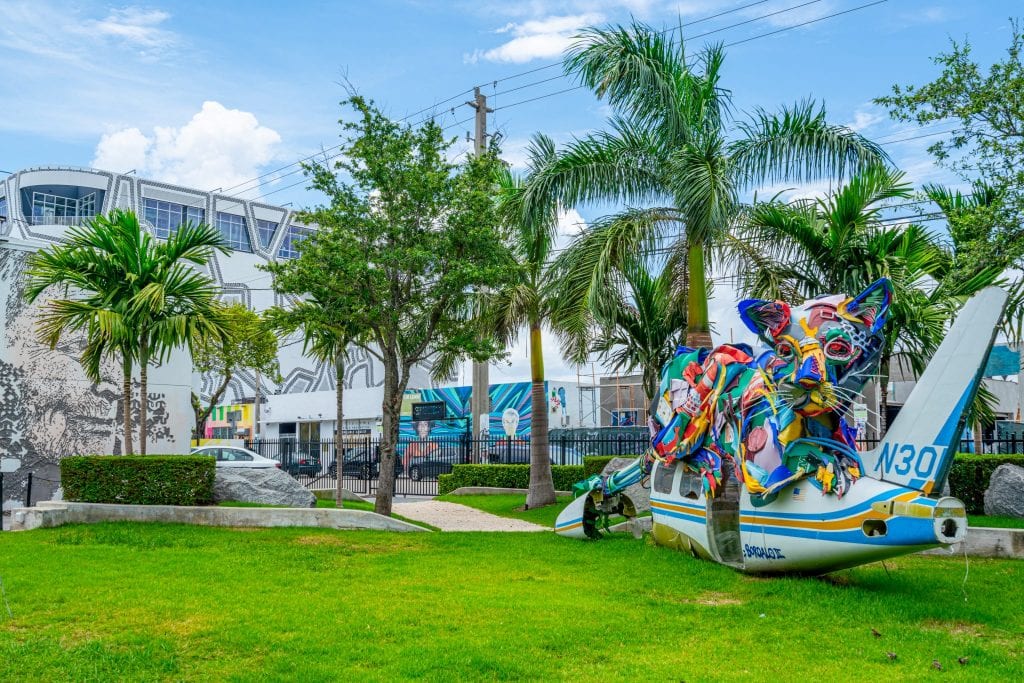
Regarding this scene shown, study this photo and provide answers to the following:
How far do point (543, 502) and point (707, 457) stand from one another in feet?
33.1

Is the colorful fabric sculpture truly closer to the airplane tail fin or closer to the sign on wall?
the airplane tail fin

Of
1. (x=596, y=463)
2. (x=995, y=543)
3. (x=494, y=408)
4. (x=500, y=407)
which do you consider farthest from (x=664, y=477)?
(x=494, y=408)

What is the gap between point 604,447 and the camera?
32.2m

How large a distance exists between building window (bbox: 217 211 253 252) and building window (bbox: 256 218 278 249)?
1358 millimetres

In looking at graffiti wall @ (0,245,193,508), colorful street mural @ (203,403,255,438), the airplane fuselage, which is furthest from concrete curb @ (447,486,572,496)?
colorful street mural @ (203,403,255,438)

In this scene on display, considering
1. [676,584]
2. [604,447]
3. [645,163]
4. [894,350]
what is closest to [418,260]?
[645,163]

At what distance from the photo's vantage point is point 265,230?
3570 inches

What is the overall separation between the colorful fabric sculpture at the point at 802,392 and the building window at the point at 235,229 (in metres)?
81.3

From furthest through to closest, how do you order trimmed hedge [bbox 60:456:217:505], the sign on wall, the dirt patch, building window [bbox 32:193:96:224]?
building window [bbox 32:193:96:224]
the sign on wall
trimmed hedge [bbox 60:456:217:505]
the dirt patch

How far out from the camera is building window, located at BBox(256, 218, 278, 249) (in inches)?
3532

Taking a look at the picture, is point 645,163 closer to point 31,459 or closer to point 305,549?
point 305,549

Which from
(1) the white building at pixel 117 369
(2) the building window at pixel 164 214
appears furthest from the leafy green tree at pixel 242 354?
(2) the building window at pixel 164 214

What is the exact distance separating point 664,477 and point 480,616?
15.7 feet

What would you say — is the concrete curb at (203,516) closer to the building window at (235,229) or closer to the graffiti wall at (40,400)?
the graffiti wall at (40,400)
